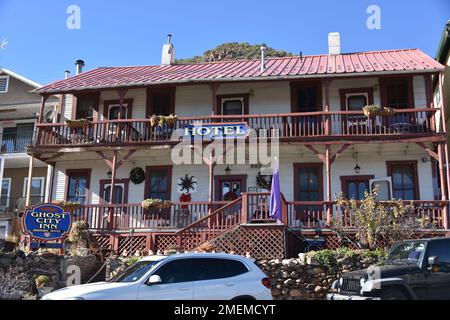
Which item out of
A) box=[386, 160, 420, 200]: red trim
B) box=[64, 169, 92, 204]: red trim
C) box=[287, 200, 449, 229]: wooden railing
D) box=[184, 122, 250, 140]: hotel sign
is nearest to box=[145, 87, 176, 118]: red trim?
box=[184, 122, 250, 140]: hotel sign

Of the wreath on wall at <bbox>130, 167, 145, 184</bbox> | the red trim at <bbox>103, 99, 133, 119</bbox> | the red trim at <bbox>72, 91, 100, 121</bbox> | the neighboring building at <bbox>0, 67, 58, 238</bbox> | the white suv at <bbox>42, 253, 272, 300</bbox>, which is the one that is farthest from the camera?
the neighboring building at <bbox>0, 67, 58, 238</bbox>

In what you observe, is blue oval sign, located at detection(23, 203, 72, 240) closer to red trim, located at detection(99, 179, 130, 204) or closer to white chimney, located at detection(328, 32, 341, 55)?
red trim, located at detection(99, 179, 130, 204)

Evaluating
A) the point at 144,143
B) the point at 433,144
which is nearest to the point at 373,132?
the point at 433,144

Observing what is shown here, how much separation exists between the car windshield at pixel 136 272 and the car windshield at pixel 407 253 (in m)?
4.63

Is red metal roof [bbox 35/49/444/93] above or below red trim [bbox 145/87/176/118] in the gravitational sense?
above

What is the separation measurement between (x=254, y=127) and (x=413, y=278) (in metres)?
11.6

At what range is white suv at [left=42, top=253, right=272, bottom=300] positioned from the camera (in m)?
7.84

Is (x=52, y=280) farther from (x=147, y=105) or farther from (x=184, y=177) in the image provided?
(x=147, y=105)

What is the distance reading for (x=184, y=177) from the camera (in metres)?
20.6

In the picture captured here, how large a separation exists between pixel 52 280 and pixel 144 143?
6.89 metres

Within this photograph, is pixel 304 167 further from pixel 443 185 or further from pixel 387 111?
pixel 443 185

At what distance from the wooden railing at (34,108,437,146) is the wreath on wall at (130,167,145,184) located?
154 centimetres

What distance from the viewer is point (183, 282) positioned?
841cm

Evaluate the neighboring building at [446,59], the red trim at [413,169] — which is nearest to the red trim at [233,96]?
the red trim at [413,169]
